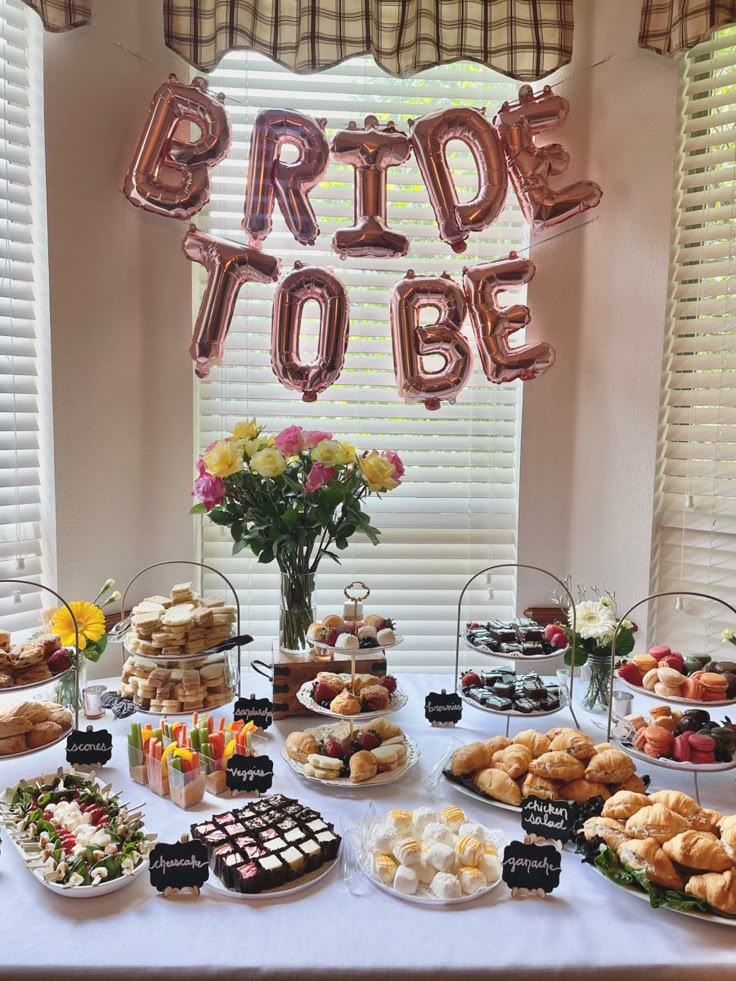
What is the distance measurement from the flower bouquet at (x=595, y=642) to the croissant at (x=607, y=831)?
48 cm

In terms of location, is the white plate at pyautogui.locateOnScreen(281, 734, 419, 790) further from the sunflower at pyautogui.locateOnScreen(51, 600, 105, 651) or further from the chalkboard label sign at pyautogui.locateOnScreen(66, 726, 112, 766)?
the sunflower at pyautogui.locateOnScreen(51, 600, 105, 651)

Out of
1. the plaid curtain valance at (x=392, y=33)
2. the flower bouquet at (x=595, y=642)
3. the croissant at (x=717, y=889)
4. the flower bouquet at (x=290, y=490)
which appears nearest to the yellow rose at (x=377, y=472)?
the flower bouquet at (x=290, y=490)

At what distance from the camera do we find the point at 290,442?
1.60m

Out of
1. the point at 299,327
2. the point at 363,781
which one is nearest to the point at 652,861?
the point at 363,781

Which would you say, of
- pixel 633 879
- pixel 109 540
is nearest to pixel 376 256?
pixel 109 540

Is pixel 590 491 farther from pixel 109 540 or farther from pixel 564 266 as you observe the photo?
pixel 109 540

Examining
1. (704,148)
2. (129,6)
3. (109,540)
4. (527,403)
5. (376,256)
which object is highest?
(129,6)

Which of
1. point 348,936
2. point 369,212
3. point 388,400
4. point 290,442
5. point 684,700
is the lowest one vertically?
point 348,936

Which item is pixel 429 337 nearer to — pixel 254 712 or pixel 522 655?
pixel 522 655

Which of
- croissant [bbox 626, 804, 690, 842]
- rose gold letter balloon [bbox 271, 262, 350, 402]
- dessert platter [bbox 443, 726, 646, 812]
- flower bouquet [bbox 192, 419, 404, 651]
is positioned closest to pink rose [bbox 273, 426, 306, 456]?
flower bouquet [bbox 192, 419, 404, 651]

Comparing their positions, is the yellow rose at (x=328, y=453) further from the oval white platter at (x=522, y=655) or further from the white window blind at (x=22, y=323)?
the white window blind at (x=22, y=323)

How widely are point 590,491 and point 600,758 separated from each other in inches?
40.7

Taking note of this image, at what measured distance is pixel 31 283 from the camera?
1890mm

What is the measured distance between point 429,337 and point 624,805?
4.37 feet
